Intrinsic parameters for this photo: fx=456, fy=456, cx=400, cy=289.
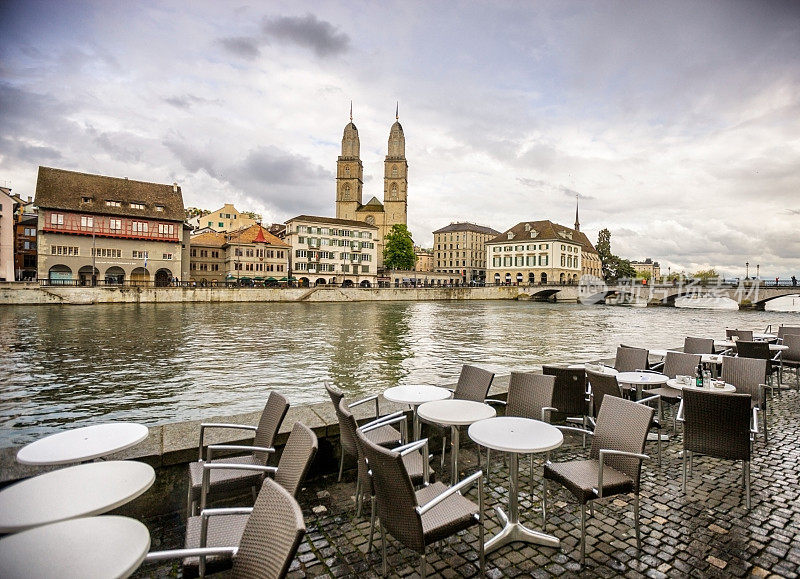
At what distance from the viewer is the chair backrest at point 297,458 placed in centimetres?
268

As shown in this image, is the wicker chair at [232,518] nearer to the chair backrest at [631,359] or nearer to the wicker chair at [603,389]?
the wicker chair at [603,389]

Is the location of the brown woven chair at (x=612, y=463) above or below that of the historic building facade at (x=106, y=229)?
below

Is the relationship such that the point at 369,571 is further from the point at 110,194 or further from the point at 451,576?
the point at 110,194

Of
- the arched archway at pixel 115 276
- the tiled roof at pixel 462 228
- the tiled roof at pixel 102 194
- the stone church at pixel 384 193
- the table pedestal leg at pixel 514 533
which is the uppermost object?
the stone church at pixel 384 193

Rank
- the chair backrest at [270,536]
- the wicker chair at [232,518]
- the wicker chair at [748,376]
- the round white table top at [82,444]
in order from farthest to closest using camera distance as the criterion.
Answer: the wicker chair at [748,376] → the round white table top at [82,444] → the wicker chair at [232,518] → the chair backrest at [270,536]

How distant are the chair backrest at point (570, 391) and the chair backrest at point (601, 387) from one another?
109mm

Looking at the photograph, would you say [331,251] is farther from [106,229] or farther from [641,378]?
[641,378]

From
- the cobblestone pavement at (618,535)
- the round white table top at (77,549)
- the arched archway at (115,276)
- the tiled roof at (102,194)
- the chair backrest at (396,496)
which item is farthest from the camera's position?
the arched archway at (115,276)

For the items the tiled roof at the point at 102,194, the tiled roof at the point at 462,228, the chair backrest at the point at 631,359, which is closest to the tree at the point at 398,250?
the tiled roof at the point at 102,194

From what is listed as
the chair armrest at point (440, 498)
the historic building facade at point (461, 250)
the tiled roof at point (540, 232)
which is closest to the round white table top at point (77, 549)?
the chair armrest at point (440, 498)

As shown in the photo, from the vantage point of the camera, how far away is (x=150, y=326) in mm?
23938

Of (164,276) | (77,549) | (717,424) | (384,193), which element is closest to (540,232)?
(384,193)

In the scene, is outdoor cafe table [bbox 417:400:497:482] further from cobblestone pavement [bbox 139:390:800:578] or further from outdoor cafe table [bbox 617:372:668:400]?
outdoor cafe table [bbox 617:372:668:400]

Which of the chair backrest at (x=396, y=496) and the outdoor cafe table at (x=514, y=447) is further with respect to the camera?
the outdoor cafe table at (x=514, y=447)
